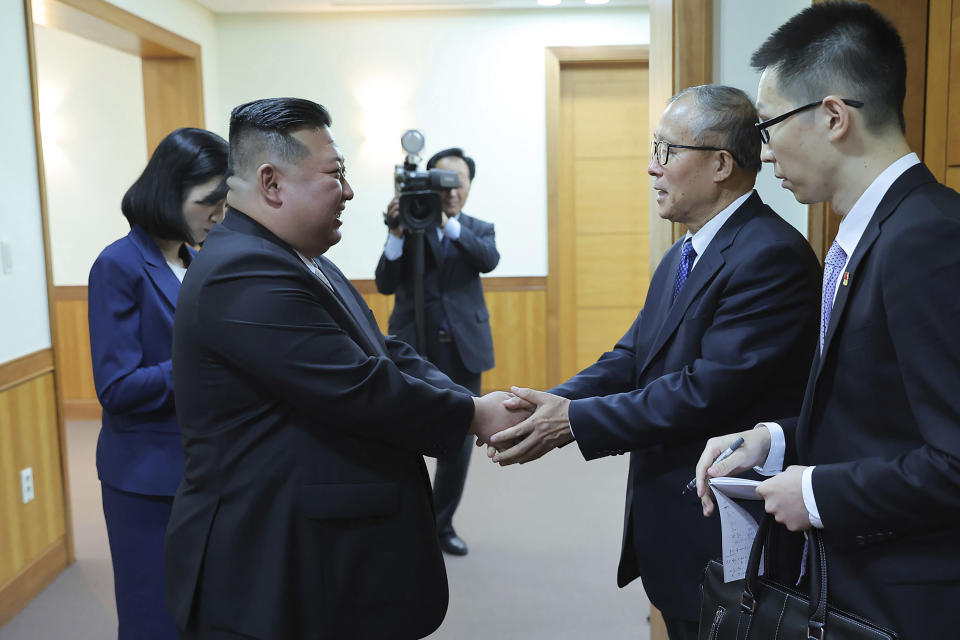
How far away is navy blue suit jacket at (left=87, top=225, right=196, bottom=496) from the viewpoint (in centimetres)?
198

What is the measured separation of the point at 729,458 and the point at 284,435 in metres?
0.75

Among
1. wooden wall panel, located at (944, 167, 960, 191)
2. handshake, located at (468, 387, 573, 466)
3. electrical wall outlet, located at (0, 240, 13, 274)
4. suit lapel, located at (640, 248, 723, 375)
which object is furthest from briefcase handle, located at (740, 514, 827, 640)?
electrical wall outlet, located at (0, 240, 13, 274)

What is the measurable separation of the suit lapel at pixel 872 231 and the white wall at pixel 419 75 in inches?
194

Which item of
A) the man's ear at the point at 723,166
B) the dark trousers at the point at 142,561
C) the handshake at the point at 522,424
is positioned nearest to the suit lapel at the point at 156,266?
the dark trousers at the point at 142,561

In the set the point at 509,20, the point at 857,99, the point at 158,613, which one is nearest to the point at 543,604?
the point at 158,613

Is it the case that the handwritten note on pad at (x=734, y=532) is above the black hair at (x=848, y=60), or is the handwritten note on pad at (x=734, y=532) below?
below

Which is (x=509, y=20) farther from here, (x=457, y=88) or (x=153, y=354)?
(x=153, y=354)

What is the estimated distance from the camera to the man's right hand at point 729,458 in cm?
133

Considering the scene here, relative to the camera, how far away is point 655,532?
1673 mm

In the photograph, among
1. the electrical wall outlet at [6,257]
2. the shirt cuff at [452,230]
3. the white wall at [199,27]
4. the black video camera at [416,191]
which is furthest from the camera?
the white wall at [199,27]

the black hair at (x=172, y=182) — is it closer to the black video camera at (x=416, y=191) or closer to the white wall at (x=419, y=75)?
the black video camera at (x=416, y=191)

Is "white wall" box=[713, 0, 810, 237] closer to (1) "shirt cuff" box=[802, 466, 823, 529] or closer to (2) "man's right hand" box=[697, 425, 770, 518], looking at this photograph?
(2) "man's right hand" box=[697, 425, 770, 518]

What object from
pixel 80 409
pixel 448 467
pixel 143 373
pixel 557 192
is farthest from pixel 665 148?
pixel 80 409

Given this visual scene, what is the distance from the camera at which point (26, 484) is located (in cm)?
320
